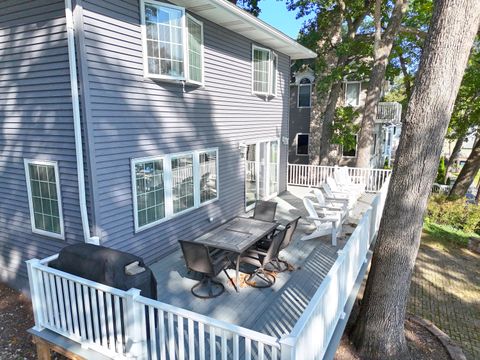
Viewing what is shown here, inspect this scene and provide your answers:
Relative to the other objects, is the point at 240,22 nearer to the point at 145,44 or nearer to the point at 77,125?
the point at 145,44

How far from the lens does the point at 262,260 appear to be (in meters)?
5.24

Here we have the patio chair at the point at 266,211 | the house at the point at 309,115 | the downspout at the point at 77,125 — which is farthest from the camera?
the house at the point at 309,115

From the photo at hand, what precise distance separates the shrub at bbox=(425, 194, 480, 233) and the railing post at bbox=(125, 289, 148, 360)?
1218 centimetres

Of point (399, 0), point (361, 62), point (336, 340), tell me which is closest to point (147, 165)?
point (336, 340)

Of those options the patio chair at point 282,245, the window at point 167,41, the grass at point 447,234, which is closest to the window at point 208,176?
the window at point 167,41

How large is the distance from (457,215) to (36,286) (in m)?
13.3

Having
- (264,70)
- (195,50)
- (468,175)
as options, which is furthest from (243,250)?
(468,175)

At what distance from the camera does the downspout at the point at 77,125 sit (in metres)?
4.33

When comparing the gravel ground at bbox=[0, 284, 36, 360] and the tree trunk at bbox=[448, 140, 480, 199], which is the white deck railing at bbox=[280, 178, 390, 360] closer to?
the gravel ground at bbox=[0, 284, 36, 360]

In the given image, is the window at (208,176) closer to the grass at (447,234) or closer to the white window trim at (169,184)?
the white window trim at (169,184)

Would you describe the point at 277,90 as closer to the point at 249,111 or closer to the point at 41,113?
the point at 249,111

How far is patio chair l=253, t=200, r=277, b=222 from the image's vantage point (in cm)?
726

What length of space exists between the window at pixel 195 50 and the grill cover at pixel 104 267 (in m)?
3.88

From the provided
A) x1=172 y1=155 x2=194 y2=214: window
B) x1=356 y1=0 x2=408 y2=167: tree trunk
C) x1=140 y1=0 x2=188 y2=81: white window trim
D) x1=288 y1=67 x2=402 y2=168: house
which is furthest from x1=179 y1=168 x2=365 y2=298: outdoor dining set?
x1=288 y1=67 x2=402 y2=168: house
